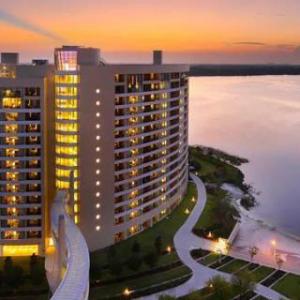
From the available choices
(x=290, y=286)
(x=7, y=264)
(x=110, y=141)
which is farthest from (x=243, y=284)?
(x=7, y=264)

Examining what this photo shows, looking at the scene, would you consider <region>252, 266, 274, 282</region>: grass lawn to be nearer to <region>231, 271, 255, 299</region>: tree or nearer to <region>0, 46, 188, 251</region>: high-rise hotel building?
<region>231, 271, 255, 299</region>: tree

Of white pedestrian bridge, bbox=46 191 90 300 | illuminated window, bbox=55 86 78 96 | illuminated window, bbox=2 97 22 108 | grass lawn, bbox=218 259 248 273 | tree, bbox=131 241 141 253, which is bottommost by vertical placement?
grass lawn, bbox=218 259 248 273

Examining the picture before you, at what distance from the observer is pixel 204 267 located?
39.6 metres

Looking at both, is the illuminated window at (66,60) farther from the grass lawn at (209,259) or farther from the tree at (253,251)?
the tree at (253,251)

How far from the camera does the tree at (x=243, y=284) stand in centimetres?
3438

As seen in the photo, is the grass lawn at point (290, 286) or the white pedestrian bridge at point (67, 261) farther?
the grass lawn at point (290, 286)

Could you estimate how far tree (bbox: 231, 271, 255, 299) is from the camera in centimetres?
3438

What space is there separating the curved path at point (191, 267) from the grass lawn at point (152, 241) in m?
0.64

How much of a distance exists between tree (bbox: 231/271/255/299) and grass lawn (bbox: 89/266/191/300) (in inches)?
185

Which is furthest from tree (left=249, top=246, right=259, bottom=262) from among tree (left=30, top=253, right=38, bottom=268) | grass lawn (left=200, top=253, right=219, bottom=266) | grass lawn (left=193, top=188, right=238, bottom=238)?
tree (left=30, top=253, right=38, bottom=268)

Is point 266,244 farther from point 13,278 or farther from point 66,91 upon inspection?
point 13,278

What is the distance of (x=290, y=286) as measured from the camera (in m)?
36.4

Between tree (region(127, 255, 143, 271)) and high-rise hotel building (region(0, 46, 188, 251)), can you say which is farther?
high-rise hotel building (region(0, 46, 188, 251))

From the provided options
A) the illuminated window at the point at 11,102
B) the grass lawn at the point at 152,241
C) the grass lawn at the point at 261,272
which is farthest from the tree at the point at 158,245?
the illuminated window at the point at 11,102
